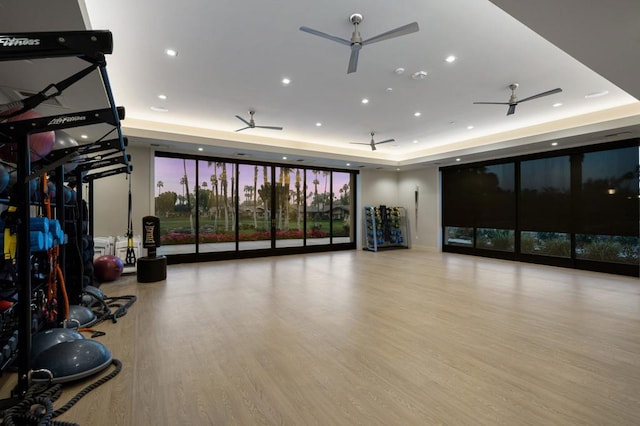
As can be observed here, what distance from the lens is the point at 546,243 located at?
328 inches

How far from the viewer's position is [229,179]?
30.4 ft

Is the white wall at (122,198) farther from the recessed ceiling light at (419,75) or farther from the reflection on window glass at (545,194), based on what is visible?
the reflection on window glass at (545,194)

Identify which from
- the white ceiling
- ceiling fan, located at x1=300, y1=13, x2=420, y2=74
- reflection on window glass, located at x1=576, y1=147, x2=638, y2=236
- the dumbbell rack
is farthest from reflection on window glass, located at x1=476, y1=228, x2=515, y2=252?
ceiling fan, located at x1=300, y1=13, x2=420, y2=74

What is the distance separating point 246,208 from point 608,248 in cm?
924

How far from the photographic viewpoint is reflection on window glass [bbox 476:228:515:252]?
9109 mm

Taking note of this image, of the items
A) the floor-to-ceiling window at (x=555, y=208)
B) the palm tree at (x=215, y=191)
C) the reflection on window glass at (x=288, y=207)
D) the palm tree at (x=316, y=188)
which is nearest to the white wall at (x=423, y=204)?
the floor-to-ceiling window at (x=555, y=208)

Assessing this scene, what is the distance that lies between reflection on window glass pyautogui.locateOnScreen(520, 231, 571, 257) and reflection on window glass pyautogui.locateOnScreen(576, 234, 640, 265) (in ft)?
0.93

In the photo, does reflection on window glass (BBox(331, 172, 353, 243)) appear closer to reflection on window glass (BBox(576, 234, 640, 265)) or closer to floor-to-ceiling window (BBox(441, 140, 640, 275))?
floor-to-ceiling window (BBox(441, 140, 640, 275))

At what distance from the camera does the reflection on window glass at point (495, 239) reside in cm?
911

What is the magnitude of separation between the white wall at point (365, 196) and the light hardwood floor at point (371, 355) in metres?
2.51

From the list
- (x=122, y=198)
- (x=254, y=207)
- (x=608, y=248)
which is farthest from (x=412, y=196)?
(x=122, y=198)

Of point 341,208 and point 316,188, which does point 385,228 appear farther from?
point 316,188

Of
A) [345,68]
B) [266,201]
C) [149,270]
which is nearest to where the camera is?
[345,68]

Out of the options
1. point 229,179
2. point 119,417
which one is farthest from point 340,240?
point 119,417
